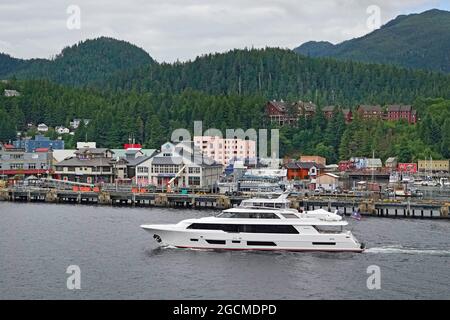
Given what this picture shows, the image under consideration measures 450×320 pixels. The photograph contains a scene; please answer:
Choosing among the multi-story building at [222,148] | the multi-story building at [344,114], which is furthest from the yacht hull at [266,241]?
the multi-story building at [344,114]

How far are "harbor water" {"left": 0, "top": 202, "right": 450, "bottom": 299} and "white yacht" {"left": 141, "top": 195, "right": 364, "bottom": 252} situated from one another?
705mm

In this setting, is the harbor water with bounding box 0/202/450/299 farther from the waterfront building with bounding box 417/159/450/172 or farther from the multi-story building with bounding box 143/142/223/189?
the waterfront building with bounding box 417/159/450/172

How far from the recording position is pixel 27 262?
4888 centimetres

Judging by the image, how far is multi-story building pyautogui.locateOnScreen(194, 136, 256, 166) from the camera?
411 ft

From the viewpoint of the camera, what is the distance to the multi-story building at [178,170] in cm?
9519

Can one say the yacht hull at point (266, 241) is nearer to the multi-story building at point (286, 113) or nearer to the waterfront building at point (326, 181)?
the waterfront building at point (326, 181)

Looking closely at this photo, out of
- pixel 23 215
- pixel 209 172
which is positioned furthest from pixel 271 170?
pixel 23 215

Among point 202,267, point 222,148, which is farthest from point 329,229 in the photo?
point 222,148

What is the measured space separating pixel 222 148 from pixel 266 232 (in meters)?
74.2

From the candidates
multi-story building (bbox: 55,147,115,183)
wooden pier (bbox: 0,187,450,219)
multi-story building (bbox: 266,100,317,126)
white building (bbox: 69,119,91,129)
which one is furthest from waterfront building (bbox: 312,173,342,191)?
white building (bbox: 69,119,91,129)

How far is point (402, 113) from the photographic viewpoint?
14850 centimetres

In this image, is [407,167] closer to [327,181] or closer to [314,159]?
[314,159]

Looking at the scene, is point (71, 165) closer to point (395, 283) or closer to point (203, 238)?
point (203, 238)
